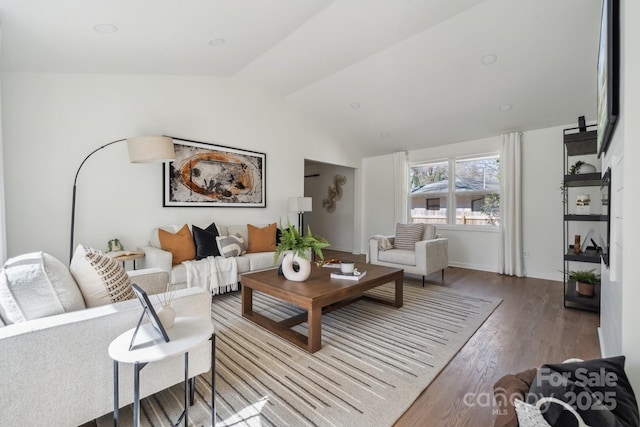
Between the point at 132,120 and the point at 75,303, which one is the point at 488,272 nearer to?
the point at 75,303

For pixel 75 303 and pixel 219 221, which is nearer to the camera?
pixel 75 303

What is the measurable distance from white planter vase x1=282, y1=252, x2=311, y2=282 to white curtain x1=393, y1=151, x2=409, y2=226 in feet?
12.7

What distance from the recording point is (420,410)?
1.55 meters

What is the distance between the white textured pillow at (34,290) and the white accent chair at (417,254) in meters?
3.51

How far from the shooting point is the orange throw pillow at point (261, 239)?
4105 millimetres

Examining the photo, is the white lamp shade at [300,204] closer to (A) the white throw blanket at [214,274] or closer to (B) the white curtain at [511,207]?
(A) the white throw blanket at [214,274]

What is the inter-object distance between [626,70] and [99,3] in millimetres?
2949

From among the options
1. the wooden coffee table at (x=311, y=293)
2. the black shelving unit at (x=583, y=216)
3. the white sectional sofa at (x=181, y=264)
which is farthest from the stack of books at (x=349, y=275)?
the black shelving unit at (x=583, y=216)

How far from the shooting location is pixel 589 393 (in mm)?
831

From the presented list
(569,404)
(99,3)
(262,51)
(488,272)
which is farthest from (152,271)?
(488,272)

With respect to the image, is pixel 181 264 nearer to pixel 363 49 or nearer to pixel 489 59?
pixel 363 49

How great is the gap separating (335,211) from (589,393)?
6.58 metres

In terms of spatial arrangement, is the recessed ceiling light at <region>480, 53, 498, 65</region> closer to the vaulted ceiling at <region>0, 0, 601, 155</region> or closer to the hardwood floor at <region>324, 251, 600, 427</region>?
the vaulted ceiling at <region>0, 0, 601, 155</region>

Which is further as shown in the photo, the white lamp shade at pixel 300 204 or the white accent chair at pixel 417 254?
the white lamp shade at pixel 300 204
